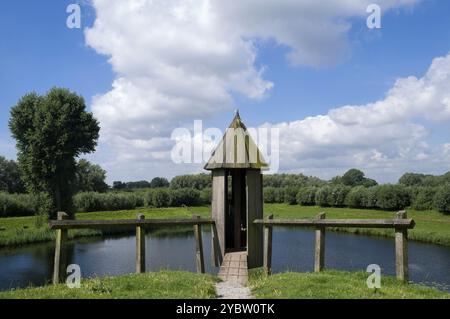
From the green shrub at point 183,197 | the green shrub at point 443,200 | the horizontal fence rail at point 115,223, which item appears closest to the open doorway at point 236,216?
the horizontal fence rail at point 115,223

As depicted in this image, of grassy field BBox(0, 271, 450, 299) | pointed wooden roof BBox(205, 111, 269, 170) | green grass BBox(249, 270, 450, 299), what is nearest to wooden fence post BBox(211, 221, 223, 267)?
pointed wooden roof BBox(205, 111, 269, 170)

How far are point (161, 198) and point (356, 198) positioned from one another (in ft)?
123

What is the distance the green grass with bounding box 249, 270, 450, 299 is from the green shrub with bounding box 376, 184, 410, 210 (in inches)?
2727

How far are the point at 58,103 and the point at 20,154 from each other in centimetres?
691

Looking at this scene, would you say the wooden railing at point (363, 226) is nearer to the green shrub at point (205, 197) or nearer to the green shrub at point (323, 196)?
the green shrub at point (205, 197)

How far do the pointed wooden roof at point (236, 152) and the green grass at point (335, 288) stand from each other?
4.32 m

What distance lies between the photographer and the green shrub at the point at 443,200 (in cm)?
6412

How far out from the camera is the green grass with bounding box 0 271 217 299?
8.12 meters

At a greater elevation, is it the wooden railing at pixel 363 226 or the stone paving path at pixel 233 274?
the wooden railing at pixel 363 226

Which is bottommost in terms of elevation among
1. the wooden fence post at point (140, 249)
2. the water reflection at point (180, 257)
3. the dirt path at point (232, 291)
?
the water reflection at point (180, 257)

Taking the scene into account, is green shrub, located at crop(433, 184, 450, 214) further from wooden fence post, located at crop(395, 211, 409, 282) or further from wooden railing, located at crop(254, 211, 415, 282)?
wooden fence post, located at crop(395, 211, 409, 282)

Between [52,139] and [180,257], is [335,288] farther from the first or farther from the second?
[52,139]
